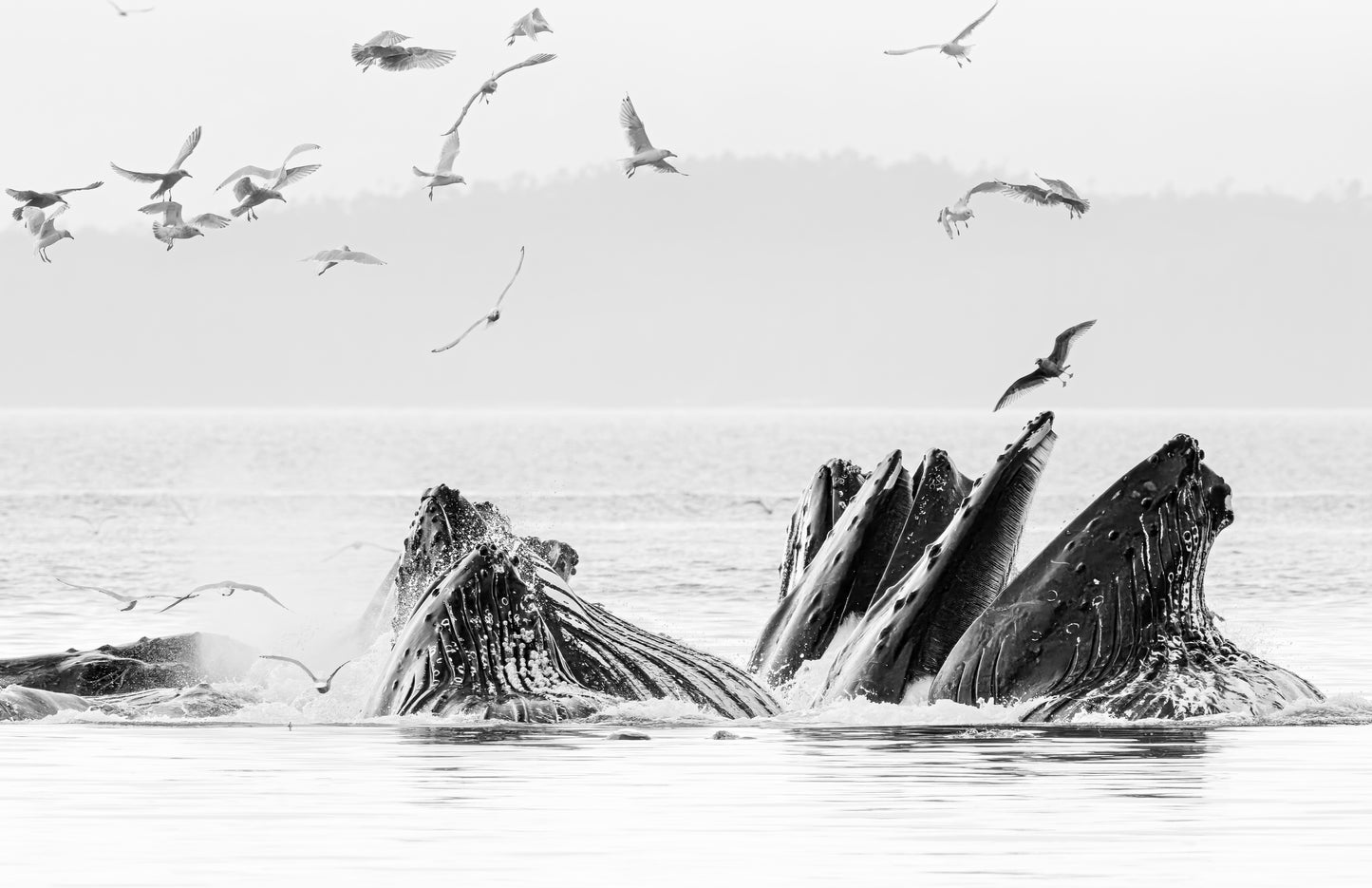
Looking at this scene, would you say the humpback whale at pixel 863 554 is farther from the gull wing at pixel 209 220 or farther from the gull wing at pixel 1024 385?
the gull wing at pixel 209 220

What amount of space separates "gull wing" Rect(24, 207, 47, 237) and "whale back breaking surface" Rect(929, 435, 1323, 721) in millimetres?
11874

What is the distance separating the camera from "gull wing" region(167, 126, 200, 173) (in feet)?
77.4

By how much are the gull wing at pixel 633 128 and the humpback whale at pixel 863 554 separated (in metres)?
5.96

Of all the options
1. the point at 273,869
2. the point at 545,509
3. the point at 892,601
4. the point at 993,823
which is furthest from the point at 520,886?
the point at 545,509

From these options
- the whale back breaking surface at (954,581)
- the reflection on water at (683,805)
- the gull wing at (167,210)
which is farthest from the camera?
the gull wing at (167,210)

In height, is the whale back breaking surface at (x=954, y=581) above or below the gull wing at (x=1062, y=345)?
below

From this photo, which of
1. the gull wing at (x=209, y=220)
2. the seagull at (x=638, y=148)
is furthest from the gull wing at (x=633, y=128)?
the gull wing at (x=209, y=220)

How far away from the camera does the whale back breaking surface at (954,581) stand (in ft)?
58.3

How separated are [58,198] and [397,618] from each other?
778cm

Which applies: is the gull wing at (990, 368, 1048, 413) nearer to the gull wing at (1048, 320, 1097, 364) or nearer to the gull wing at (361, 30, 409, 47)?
the gull wing at (1048, 320, 1097, 364)

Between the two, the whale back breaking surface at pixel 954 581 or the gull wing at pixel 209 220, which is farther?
the gull wing at pixel 209 220

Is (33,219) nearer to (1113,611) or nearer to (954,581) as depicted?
(954,581)

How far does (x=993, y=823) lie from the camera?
46.2 ft

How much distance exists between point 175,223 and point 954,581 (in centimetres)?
1065
